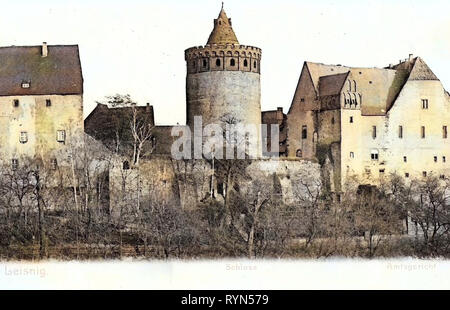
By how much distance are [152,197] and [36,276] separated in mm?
9681

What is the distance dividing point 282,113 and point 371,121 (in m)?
3.52

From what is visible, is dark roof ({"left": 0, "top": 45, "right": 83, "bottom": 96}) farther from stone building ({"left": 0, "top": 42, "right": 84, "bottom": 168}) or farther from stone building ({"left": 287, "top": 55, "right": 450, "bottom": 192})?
stone building ({"left": 287, "top": 55, "right": 450, "bottom": 192})

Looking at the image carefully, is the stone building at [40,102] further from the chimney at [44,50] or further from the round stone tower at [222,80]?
the round stone tower at [222,80]

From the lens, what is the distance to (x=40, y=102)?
49.6 m

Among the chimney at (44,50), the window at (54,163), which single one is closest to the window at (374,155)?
the window at (54,163)

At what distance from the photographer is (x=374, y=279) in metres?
40.3

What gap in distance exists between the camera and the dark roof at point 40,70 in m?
49.7

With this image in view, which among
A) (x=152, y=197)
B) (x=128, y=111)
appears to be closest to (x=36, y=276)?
(x=152, y=197)

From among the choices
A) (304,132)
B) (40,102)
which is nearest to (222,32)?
(304,132)

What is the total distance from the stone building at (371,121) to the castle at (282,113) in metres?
0.04

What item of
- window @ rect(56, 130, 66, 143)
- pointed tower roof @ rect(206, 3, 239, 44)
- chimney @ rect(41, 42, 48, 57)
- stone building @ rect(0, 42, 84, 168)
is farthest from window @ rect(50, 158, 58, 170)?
pointed tower roof @ rect(206, 3, 239, 44)

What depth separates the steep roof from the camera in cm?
5272

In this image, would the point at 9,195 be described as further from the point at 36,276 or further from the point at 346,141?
the point at 346,141

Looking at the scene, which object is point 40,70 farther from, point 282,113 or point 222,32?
point 282,113
